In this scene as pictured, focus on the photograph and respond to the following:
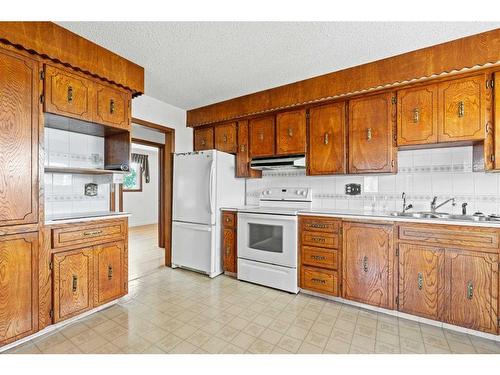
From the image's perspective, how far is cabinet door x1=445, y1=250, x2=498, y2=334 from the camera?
1.82m

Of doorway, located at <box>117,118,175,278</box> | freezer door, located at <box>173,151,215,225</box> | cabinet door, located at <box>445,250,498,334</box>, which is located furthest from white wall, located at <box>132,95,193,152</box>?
cabinet door, located at <box>445,250,498,334</box>

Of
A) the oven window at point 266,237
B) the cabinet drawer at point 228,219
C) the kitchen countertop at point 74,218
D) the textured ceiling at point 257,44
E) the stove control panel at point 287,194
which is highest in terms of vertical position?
the textured ceiling at point 257,44

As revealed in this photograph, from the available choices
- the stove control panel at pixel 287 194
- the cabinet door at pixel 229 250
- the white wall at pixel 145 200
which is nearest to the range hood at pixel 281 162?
the stove control panel at pixel 287 194

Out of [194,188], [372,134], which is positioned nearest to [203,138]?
[194,188]

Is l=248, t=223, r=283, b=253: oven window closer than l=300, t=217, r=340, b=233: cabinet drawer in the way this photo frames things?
No

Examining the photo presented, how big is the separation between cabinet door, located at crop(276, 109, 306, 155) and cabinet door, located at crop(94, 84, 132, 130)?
1702 mm

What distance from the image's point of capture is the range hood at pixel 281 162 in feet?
9.43

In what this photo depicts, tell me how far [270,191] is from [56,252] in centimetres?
237

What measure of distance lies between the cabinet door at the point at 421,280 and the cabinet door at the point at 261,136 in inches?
71.7

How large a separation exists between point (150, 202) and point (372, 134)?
266 inches

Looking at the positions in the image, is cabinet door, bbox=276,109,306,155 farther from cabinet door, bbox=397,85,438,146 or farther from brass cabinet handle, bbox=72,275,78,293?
brass cabinet handle, bbox=72,275,78,293

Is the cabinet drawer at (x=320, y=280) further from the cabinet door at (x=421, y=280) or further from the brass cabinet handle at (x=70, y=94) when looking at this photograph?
the brass cabinet handle at (x=70, y=94)

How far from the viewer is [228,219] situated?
317 cm

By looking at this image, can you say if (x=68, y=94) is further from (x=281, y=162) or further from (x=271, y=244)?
(x=271, y=244)
